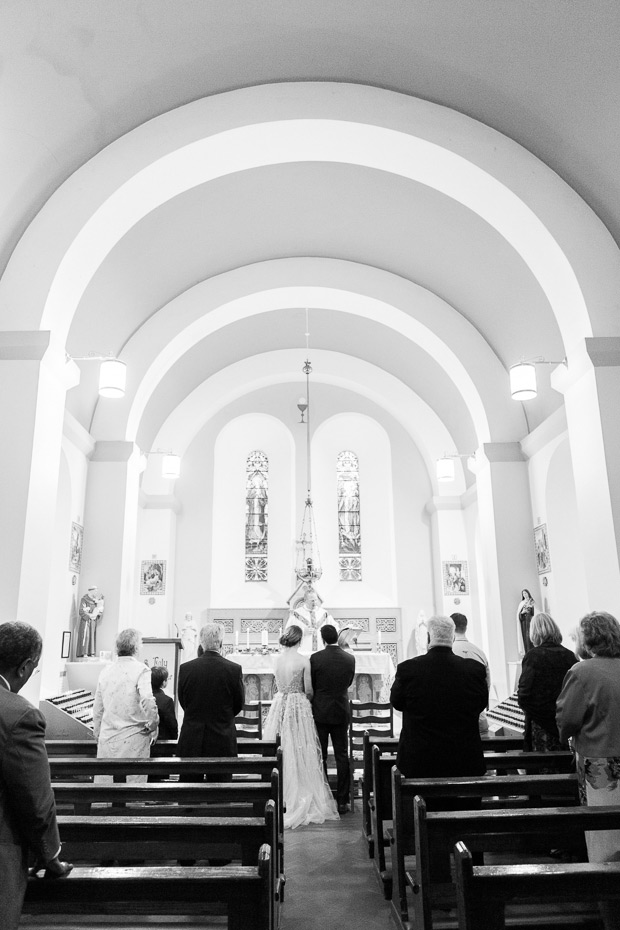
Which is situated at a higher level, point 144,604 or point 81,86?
point 81,86

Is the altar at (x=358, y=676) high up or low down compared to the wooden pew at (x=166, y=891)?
up

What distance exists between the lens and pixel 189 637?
13008mm

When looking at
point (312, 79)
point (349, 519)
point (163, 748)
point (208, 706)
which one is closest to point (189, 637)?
point (349, 519)

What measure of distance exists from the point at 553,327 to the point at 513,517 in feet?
9.55

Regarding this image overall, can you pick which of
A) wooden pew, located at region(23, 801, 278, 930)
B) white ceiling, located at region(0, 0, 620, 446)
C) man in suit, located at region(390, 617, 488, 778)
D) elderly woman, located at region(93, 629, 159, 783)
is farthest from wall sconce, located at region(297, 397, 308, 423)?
wooden pew, located at region(23, 801, 278, 930)

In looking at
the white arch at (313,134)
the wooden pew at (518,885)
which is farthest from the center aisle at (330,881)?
the white arch at (313,134)

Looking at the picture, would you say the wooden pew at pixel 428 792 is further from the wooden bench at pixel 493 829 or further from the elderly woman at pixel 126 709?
the elderly woman at pixel 126 709

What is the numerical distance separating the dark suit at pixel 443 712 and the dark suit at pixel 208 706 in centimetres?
139

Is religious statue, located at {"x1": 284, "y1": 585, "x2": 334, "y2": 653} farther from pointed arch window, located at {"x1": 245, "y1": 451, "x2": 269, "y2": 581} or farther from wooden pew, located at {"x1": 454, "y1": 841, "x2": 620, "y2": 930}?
wooden pew, located at {"x1": 454, "y1": 841, "x2": 620, "y2": 930}

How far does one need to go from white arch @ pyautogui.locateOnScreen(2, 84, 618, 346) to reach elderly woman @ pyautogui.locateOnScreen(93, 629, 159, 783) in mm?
3569

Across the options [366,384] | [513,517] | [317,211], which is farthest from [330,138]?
[366,384]

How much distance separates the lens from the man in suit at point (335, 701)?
20.6 ft

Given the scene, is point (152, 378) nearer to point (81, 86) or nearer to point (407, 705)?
point (81, 86)

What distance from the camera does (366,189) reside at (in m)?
9.20
